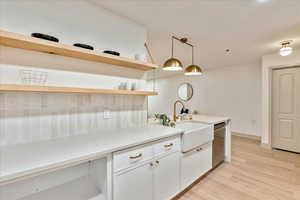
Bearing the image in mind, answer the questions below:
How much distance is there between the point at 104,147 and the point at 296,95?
4.29m

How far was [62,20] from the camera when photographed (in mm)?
1466

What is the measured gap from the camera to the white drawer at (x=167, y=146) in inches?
59.4

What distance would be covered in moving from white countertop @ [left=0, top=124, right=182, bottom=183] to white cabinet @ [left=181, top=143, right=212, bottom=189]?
0.75 meters

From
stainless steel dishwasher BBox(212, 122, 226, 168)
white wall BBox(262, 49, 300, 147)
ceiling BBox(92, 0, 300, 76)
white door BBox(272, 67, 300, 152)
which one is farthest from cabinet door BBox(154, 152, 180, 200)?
white door BBox(272, 67, 300, 152)

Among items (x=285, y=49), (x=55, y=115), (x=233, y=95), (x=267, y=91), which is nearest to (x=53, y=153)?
(x=55, y=115)

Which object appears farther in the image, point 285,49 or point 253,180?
point 285,49

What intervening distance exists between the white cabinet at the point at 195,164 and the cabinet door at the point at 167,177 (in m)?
0.14

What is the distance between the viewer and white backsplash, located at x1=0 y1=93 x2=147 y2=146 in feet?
3.91

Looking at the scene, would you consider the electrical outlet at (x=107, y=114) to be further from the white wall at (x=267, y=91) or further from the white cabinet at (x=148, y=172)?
the white wall at (x=267, y=91)

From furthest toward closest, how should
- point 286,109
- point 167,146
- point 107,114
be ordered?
1. point 286,109
2. point 107,114
3. point 167,146

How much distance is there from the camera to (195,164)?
6.70ft

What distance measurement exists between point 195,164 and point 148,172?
0.93 meters

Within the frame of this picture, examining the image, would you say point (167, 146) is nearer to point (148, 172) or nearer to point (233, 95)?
point (148, 172)

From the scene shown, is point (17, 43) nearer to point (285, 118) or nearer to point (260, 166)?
point (260, 166)
